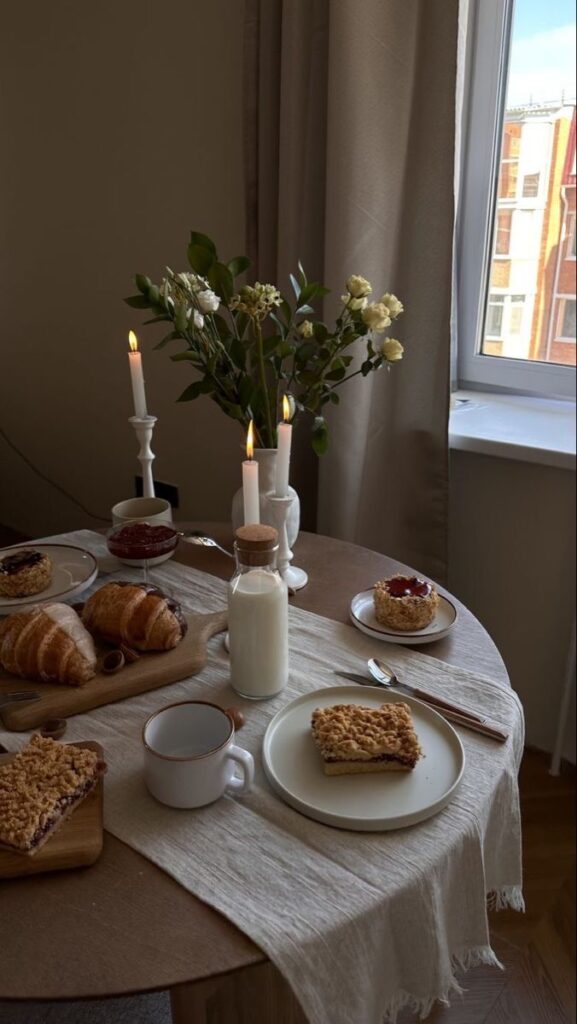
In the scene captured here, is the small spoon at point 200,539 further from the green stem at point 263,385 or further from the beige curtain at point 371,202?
the beige curtain at point 371,202

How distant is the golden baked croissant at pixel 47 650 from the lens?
932 millimetres

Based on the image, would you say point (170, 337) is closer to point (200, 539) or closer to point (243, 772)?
point (200, 539)

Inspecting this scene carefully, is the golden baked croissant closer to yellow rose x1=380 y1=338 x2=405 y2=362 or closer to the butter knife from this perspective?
the butter knife

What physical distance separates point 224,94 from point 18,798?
183 centimetres

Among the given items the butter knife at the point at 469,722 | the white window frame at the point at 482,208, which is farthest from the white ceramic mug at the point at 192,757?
the white window frame at the point at 482,208

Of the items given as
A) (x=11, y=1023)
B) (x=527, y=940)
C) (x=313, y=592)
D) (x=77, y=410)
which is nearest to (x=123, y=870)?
(x=313, y=592)

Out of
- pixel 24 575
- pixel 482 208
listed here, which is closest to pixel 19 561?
pixel 24 575

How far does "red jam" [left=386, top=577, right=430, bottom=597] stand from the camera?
1085 millimetres

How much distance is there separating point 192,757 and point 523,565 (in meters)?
1.25

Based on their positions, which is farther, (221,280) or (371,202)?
(371,202)

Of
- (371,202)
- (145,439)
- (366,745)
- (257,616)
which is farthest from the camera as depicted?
(371,202)

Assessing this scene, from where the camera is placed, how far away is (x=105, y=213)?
7.84ft

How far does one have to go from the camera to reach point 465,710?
916 mm

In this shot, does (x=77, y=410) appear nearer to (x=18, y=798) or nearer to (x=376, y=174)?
(x=376, y=174)
